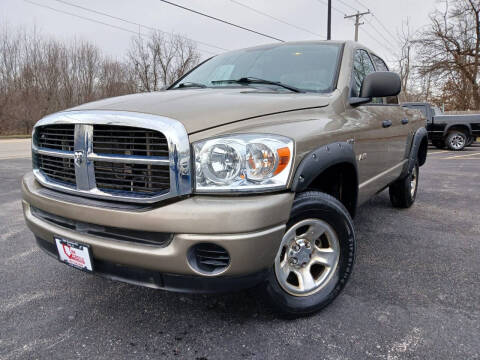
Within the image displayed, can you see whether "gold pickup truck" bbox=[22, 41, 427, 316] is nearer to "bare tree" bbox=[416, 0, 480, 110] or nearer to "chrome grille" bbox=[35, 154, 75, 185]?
"chrome grille" bbox=[35, 154, 75, 185]

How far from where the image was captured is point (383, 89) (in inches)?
104

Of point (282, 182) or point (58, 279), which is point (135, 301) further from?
point (282, 182)

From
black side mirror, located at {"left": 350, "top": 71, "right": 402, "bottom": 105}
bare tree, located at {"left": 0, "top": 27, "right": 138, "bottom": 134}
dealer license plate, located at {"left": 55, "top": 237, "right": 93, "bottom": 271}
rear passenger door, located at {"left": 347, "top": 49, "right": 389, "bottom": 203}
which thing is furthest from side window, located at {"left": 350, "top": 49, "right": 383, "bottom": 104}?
bare tree, located at {"left": 0, "top": 27, "right": 138, "bottom": 134}

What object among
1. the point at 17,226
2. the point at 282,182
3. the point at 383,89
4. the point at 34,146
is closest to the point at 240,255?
the point at 282,182

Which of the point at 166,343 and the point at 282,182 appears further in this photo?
the point at 166,343

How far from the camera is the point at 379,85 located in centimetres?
263

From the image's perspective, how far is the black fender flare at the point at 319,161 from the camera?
6.13 ft

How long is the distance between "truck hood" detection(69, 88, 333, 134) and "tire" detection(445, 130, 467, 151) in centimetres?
1355

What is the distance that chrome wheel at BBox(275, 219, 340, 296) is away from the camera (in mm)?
2049

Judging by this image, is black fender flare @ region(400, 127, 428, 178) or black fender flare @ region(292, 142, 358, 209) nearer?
black fender flare @ region(292, 142, 358, 209)

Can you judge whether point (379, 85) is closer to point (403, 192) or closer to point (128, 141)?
point (128, 141)

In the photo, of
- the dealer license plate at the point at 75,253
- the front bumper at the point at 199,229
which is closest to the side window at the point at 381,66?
the front bumper at the point at 199,229

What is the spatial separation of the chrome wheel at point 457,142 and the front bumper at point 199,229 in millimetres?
14372

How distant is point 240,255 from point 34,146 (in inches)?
61.8
